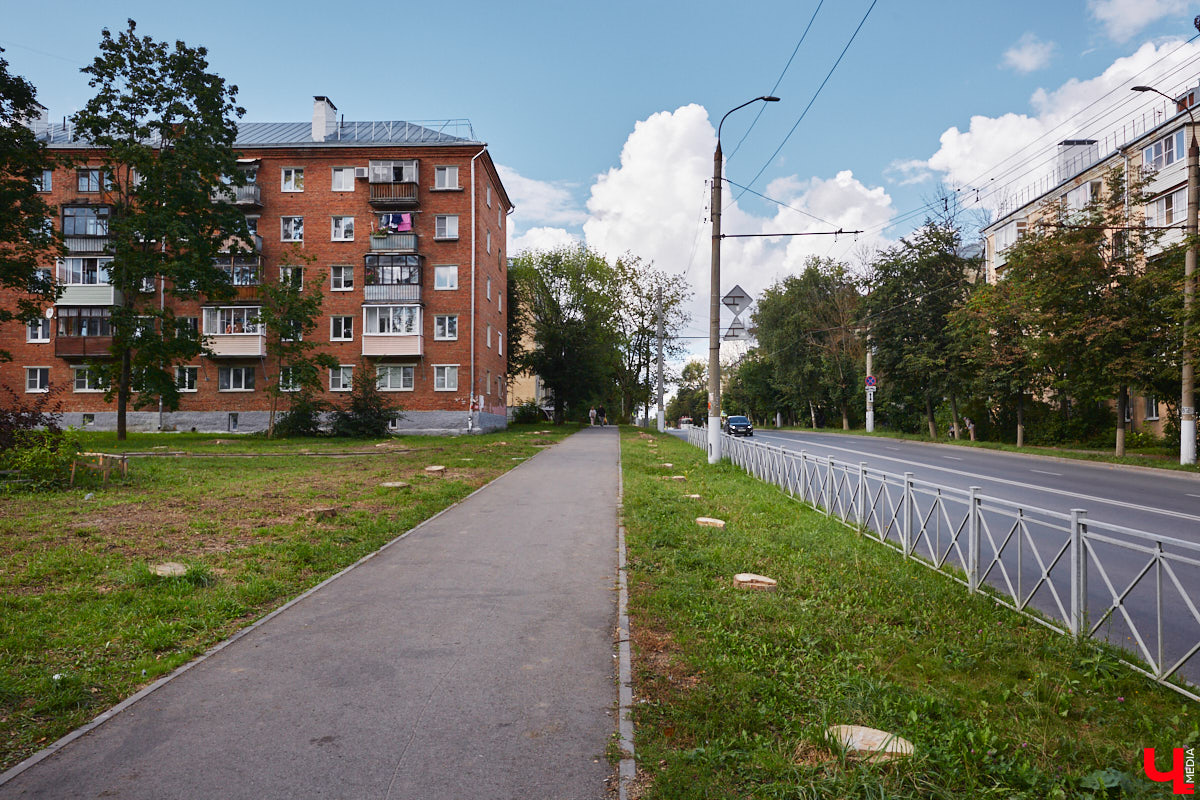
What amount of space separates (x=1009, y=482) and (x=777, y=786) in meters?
14.7

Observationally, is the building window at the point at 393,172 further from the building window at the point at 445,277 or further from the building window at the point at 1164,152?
the building window at the point at 1164,152

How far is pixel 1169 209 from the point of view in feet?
104

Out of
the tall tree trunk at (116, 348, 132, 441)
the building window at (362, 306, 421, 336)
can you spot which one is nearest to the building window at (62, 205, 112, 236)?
the tall tree trunk at (116, 348, 132, 441)

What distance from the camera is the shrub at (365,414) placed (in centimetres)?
3353

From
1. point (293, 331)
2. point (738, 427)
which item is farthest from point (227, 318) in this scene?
point (738, 427)

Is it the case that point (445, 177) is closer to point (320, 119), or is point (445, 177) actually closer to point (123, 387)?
point (320, 119)

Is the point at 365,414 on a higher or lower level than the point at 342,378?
lower

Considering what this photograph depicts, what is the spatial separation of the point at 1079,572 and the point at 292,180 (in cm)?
4206

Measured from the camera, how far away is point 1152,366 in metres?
21.5

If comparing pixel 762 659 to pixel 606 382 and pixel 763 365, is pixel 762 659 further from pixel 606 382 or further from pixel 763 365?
pixel 763 365

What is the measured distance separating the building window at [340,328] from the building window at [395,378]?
2757mm

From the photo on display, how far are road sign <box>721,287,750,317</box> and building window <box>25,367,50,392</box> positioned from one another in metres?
39.3

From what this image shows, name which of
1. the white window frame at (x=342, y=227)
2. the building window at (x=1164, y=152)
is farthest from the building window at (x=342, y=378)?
the building window at (x=1164, y=152)

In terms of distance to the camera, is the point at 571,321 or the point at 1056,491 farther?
the point at 571,321
